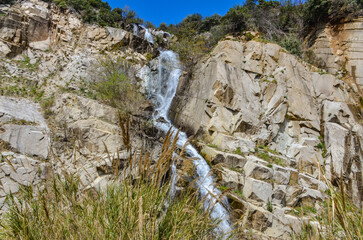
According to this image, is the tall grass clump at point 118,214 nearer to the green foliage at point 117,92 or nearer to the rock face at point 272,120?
the rock face at point 272,120

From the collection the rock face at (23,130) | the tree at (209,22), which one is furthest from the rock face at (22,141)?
the tree at (209,22)

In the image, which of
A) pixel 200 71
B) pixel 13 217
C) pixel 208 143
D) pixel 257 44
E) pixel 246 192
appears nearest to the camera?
pixel 13 217

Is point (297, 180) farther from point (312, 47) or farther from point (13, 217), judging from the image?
point (312, 47)

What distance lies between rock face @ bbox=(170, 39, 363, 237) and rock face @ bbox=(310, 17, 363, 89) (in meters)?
1.61

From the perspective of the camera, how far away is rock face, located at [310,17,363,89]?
13.0 metres

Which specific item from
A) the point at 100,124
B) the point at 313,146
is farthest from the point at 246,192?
the point at 100,124

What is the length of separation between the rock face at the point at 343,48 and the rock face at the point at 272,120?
1607 mm

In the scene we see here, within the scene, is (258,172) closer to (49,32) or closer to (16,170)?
(16,170)

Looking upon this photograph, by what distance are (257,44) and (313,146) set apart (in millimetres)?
7098

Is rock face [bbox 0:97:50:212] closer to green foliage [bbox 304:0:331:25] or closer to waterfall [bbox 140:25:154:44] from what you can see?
waterfall [bbox 140:25:154:44]

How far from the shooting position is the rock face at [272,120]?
7641 mm

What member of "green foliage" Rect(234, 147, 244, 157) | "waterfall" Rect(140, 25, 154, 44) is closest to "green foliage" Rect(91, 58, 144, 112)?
"green foliage" Rect(234, 147, 244, 157)

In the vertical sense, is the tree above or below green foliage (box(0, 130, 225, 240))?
above

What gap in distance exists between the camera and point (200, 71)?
38.8ft
